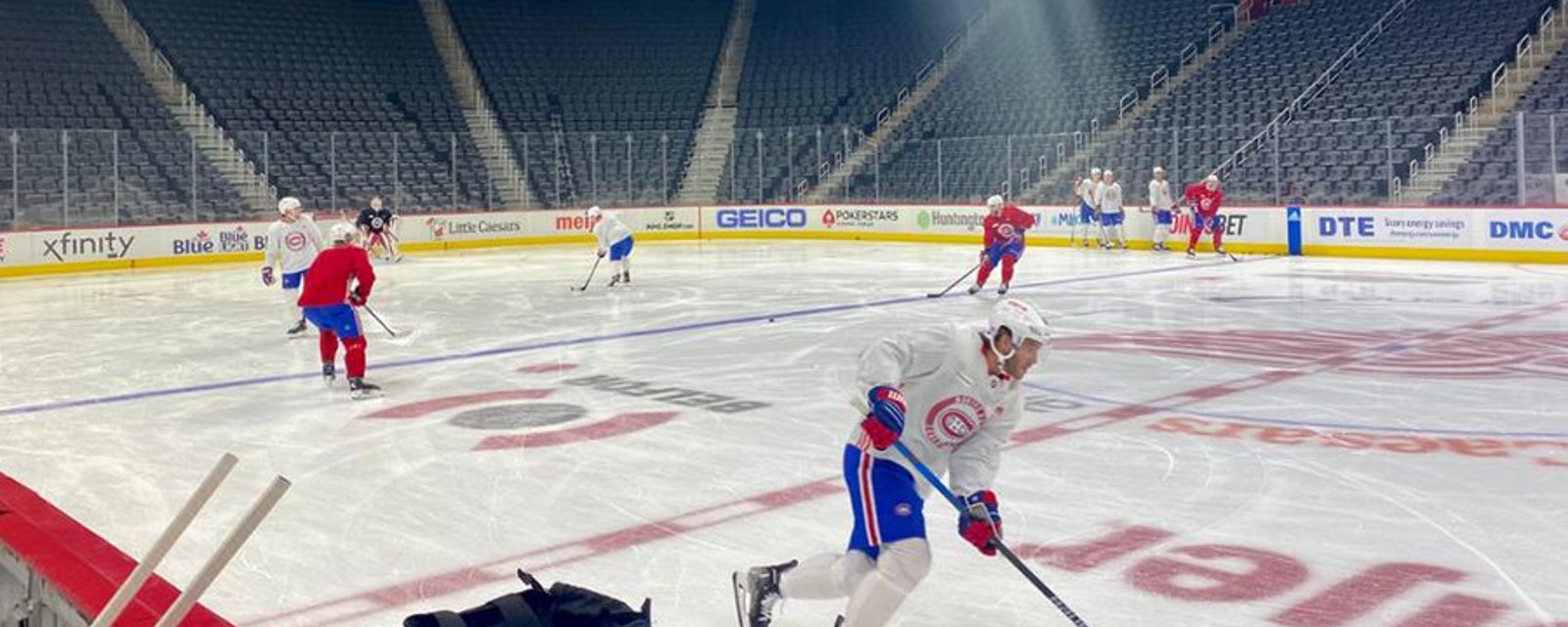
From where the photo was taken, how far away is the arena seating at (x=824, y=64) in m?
35.5

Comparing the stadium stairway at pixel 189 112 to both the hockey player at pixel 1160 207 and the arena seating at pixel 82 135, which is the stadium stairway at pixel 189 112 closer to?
the arena seating at pixel 82 135

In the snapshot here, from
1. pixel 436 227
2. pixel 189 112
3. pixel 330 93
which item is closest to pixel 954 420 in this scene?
pixel 436 227

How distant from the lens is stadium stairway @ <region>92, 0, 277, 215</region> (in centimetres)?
2923

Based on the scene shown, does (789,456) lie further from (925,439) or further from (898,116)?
(898,116)

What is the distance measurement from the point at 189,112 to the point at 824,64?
17.4 m

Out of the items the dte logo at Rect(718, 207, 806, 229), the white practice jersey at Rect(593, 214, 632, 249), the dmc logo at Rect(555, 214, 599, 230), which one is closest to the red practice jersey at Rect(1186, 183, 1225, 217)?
the white practice jersey at Rect(593, 214, 632, 249)

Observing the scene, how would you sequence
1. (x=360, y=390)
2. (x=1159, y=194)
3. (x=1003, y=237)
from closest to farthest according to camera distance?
(x=360, y=390) < (x=1003, y=237) < (x=1159, y=194)

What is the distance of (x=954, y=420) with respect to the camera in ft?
13.9

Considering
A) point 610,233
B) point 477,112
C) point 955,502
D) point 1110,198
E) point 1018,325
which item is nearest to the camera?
point 1018,325

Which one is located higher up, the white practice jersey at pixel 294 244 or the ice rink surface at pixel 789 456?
the white practice jersey at pixel 294 244

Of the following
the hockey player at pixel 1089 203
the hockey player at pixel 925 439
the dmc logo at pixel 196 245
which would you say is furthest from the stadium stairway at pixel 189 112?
the hockey player at pixel 925 439

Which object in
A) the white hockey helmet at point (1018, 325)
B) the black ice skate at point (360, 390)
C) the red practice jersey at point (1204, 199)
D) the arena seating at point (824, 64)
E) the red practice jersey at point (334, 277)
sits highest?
the arena seating at point (824, 64)

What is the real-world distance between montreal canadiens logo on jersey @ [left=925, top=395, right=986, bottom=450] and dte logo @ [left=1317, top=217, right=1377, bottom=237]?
70.6 ft

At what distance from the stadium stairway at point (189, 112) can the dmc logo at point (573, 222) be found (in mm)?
6444
